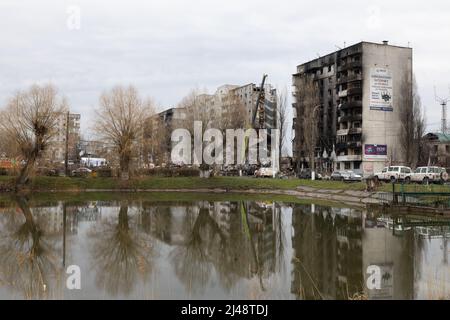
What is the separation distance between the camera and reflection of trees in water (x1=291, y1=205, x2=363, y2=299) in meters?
10.2

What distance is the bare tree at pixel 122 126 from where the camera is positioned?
1886 inches

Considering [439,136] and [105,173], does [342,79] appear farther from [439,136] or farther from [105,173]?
[105,173]

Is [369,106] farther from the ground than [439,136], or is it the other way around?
[369,106]

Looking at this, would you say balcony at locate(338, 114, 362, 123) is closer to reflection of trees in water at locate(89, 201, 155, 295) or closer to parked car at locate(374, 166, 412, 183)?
parked car at locate(374, 166, 412, 183)

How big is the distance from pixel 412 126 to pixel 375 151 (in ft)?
56.7

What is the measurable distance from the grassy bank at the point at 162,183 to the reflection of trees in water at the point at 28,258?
2445cm

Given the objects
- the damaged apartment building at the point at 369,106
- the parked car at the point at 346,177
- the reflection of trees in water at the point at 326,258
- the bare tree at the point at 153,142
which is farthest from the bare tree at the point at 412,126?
the reflection of trees in water at the point at 326,258

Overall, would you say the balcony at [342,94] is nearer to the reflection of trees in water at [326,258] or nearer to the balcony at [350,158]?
the balcony at [350,158]

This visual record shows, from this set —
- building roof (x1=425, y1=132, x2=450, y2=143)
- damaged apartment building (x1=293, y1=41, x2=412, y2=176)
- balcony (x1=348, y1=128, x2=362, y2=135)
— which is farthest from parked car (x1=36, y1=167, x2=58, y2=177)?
building roof (x1=425, y1=132, x2=450, y2=143)

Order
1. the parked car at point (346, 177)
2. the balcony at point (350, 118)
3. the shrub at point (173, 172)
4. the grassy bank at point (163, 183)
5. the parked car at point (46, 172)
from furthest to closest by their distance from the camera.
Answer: the balcony at point (350, 118) → the shrub at point (173, 172) → the parked car at point (346, 177) → the parked car at point (46, 172) → the grassy bank at point (163, 183)

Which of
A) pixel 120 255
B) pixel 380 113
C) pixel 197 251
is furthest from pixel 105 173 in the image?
pixel 380 113

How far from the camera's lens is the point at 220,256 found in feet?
45.5

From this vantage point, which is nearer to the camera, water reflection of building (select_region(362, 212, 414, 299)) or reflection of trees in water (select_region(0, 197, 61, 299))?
water reflection of building (select_region(362, 212, 414, 299))

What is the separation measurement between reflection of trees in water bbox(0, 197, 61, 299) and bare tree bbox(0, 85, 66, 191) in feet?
75.3
